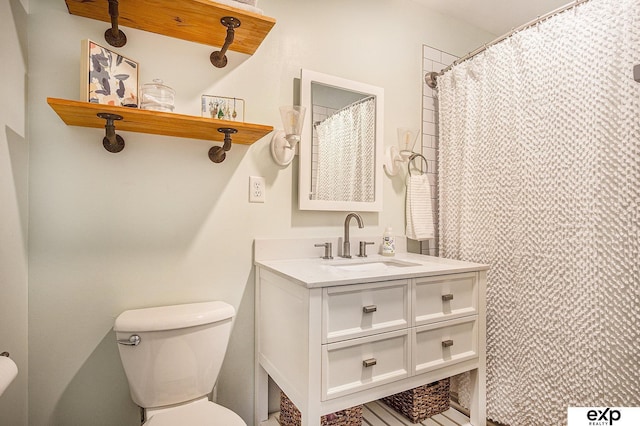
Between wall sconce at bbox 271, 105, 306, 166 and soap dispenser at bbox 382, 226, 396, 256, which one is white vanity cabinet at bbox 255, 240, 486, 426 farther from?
wall sconce at bbox 271, 105, 306, 166

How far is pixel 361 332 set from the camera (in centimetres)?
125

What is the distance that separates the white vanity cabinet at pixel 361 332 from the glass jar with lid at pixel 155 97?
2.55ft

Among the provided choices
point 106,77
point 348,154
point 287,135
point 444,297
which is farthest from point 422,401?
point 106,77

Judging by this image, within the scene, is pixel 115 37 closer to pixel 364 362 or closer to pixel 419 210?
pixel 364 362

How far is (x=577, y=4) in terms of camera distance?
1.41 metres

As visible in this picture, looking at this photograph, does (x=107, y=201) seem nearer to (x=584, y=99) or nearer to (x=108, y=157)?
(x=108, y=157)

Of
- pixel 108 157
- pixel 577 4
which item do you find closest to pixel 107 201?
pixel 108 157

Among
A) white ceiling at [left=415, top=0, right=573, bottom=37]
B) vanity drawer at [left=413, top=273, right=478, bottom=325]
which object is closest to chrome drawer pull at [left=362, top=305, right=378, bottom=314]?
vanity drawer at [left=413, top=273, right=478, bottom=325]

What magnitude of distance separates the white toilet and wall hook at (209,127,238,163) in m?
0.66

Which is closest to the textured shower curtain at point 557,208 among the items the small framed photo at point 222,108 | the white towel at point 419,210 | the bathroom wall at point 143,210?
the white towel at point 419,210

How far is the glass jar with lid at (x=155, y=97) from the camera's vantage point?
1.27m

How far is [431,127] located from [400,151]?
427 mm

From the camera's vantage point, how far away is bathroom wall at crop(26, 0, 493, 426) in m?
1.24

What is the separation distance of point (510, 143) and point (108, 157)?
6.01 feet
